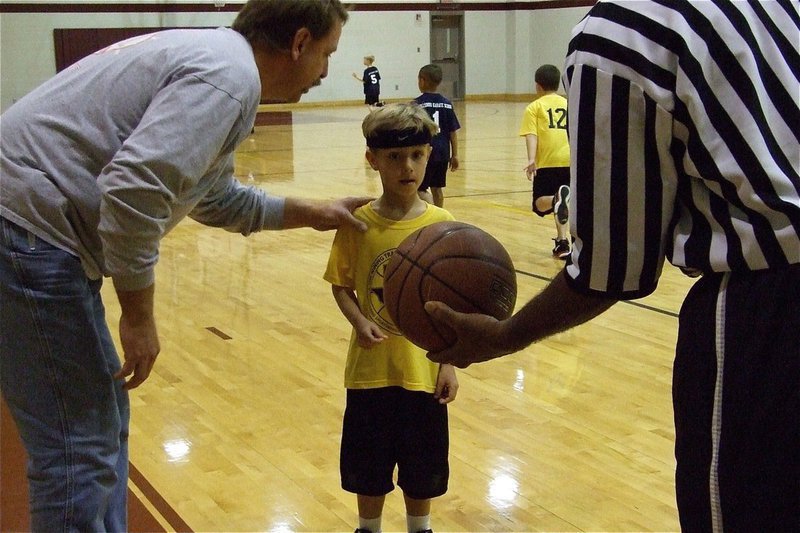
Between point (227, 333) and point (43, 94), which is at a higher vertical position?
A: point (43, 94)

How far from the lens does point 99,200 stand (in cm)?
222

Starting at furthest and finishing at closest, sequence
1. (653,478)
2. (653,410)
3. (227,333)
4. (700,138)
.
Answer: (227,333)
(653,410)
(653,478)
(700,138)

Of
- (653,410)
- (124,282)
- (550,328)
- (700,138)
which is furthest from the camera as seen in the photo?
(653,410)

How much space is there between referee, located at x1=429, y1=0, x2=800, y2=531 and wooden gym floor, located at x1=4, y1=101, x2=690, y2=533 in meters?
1.67

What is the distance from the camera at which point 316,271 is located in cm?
745

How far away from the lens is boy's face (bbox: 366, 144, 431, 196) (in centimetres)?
303

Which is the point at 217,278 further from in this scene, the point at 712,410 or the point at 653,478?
the point at 712,410

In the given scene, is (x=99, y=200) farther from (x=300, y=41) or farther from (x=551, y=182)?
(x=551, y=182)

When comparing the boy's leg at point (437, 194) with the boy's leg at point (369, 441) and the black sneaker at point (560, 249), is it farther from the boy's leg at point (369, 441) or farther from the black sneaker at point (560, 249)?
the boy's leg at point (369, 441)

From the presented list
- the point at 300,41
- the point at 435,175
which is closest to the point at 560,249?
the point at 435,175

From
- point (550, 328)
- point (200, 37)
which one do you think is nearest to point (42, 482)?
point (200, 37)

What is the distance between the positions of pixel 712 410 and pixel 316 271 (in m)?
6.12

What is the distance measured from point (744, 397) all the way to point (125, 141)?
136cm

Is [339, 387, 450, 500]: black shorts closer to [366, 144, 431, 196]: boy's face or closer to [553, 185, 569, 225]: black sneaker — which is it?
[366, 144, 431, 196]: boy's face
